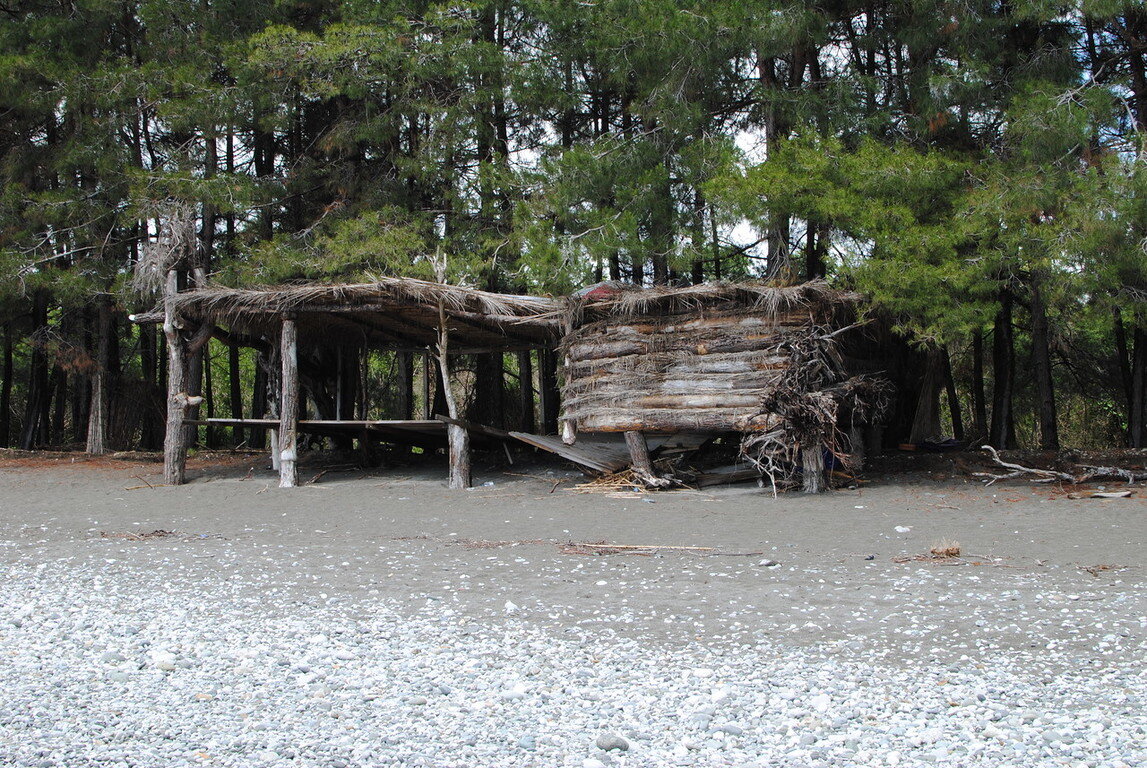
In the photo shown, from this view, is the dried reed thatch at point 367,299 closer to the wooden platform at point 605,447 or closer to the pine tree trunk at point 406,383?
the wooden platform at point 605,447

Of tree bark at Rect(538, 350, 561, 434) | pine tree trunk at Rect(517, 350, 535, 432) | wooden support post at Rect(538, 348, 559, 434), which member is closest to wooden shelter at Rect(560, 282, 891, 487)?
wooden support post at Rect(538, 348, 559, 434)

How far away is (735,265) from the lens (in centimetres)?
2097

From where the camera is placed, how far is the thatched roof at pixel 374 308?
11914mm

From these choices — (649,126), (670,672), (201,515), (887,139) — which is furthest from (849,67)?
(670,672)

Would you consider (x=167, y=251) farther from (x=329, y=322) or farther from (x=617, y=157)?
(x=617, y=157)

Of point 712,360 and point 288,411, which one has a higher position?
point 712,360

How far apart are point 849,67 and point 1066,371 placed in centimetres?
963

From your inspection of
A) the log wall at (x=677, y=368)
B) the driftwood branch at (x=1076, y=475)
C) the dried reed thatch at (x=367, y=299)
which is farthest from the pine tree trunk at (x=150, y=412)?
the driftwood branch at (x=1076, y=475)

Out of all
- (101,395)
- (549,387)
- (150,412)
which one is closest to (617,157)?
(549,387)

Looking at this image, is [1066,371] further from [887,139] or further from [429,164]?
[429,164]

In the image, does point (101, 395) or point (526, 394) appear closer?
point (101, 395)

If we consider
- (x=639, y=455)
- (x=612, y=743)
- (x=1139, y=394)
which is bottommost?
(x=612, y=743)

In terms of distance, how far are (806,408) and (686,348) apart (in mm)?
1826

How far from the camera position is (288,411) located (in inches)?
504
